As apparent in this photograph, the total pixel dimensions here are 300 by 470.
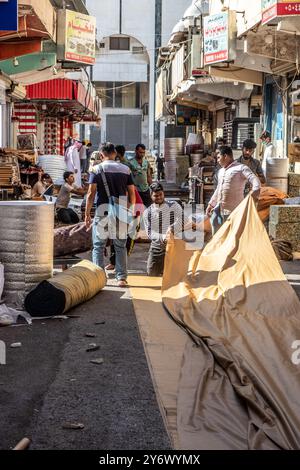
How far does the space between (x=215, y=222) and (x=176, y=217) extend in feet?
2.83

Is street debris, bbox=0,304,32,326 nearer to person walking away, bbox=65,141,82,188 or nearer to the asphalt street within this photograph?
the asphalt street

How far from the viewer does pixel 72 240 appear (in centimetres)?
1087

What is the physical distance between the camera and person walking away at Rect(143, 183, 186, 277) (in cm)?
1064

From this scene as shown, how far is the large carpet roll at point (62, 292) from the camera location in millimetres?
8211

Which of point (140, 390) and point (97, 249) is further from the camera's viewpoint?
point (97, 249)

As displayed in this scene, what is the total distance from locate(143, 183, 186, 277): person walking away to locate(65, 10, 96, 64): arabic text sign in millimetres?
9618

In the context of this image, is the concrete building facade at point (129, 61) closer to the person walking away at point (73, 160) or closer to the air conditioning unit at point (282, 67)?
the person walking away at point (73, 160)

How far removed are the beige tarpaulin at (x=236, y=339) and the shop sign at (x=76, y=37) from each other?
994 centimetres

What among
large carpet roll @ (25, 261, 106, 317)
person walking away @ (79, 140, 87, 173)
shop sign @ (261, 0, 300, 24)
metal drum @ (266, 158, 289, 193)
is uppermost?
shop sign @ (261, 0, 300, 24)

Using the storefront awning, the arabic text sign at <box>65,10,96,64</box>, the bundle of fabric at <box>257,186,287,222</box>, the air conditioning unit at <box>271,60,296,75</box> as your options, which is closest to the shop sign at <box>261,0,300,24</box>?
the bundle of fabric at <box>257,186,287,222</box>
